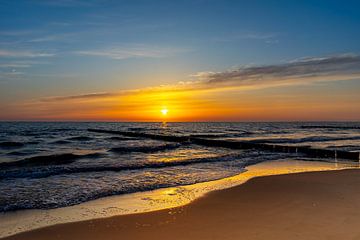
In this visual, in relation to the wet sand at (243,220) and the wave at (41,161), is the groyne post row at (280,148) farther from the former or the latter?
the wave at (41,161)

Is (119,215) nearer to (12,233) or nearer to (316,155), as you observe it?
(12,233)

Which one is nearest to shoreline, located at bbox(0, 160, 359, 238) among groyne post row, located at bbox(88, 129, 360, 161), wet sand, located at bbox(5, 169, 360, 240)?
wet sand, located at bbox(5, 169, 360, 240)

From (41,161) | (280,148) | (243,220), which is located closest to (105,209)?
(243,220)

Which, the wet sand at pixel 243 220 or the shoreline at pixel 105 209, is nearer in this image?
the wet sand at pixel 243 220

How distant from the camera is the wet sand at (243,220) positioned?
513cm

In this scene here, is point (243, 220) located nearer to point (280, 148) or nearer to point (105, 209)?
point (105, 209)

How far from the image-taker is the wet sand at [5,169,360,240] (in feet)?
16.8

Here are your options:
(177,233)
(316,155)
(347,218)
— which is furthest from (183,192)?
(316,155)

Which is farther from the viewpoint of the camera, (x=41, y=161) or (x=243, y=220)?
(x=41, y=161)

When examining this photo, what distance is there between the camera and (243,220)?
591cm

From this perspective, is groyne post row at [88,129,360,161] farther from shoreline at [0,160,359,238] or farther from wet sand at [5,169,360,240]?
shoreline at [0,160,359,238]

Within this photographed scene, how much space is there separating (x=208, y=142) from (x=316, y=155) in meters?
12.0

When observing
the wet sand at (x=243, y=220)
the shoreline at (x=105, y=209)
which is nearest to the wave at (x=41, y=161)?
the shoreline at (x=105, y=209)

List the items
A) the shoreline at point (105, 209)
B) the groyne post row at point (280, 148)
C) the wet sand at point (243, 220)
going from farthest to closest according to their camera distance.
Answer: the groyne post row at point (280, 148) < the shoreline at point (105, 209) < the wet sand at point (243, 220)
